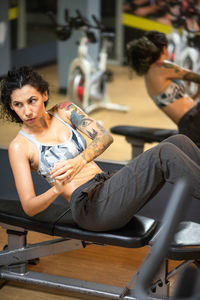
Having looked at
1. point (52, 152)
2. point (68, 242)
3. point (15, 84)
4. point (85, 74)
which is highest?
point (15, 84)

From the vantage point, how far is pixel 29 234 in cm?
256

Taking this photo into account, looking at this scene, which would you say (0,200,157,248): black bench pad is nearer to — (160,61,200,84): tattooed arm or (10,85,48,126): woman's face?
(10,85,48,126): woman's face

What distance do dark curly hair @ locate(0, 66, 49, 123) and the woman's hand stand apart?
1.09 ft

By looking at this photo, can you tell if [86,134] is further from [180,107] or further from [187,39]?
[187,39]

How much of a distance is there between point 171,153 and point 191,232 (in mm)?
362

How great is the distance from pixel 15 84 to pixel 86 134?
0.39 m

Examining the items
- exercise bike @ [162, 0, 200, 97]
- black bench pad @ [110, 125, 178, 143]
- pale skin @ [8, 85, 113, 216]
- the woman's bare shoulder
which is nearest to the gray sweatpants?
pale skin @ [8, 85, 113, 216]

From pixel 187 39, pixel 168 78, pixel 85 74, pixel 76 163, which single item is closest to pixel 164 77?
pixel 168 78

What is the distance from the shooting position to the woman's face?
7.14 feet

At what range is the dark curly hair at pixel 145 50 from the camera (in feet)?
11.1

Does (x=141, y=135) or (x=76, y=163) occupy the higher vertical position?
(x=76, y=163)

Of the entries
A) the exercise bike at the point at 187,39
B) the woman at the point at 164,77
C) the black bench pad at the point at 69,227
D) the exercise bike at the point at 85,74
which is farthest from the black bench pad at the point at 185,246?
the exercise bike at the point at 187,39

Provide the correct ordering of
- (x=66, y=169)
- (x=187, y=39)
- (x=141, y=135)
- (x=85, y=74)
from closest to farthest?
(x=66, y=169) < (x=141, y=135) < (x=85, y=74) < (x=187, y=39)

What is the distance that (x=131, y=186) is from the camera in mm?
2066
